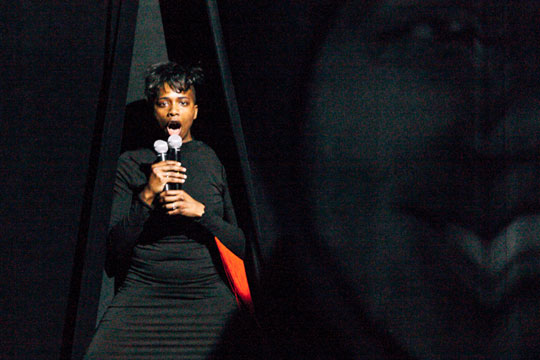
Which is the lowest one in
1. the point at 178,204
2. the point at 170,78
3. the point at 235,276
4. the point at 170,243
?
the point at 235,276

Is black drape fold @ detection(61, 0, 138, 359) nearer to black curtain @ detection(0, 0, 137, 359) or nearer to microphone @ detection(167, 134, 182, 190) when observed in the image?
black curtain @ detection(0, 0, 137, 359)

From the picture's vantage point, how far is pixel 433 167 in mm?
1423

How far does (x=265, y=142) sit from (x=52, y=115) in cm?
72

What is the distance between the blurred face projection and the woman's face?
451 millimetres

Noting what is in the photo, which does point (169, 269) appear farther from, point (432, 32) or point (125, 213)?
point (432, 32)

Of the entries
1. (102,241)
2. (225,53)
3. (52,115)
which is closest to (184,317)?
(102,241)

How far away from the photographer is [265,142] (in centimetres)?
147

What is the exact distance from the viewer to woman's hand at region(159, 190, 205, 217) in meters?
1.20

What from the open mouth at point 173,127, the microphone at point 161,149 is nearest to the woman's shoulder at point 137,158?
the open mouth at point 173,127

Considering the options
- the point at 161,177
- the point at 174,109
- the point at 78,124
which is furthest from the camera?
the point at 174,109

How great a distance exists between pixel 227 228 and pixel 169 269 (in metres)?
0.25

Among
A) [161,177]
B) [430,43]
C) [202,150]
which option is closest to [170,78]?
[202,150]

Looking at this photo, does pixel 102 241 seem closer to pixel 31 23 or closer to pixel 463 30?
pixel 31 23

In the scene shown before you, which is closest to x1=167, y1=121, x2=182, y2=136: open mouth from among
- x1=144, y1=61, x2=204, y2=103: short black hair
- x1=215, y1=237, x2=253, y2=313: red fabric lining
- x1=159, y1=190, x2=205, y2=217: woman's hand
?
x1=144, y1=61, x2=204, y2=103: short black hair
